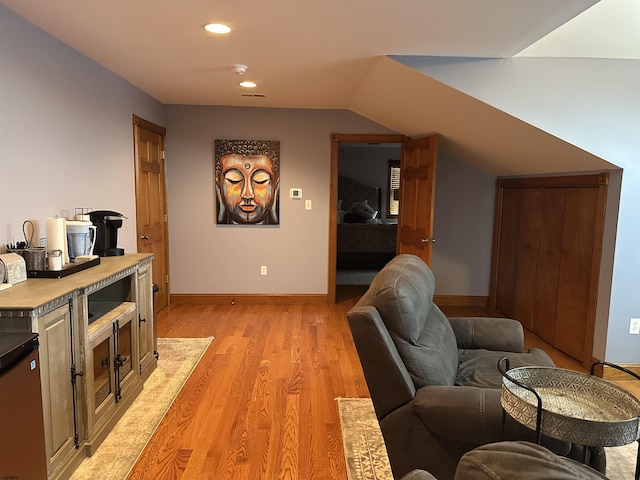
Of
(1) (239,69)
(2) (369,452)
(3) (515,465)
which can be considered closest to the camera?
(3) (515,465)

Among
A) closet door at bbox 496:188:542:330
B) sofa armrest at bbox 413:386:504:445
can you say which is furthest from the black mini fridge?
closet door at bbox 496:188:542:330

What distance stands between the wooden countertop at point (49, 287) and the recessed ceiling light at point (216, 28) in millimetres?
1472

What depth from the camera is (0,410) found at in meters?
1.50

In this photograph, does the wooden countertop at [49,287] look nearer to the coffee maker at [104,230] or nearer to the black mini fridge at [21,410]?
the black mini fridge at [21,410]

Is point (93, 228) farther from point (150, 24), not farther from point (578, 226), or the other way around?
point (578, 226)

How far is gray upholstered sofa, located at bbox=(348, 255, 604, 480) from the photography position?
64.8 inches

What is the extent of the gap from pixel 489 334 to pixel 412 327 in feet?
2.98

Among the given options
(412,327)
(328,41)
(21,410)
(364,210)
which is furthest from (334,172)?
(364,210)

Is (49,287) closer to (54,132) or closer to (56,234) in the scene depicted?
(56,234)

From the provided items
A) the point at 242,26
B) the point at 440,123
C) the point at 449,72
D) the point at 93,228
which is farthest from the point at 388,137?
the point at 93,228

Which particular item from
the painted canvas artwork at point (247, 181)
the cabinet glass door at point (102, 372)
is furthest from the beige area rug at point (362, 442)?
the painted canvas artwork at point (247, 181)

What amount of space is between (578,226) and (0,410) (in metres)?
3.79

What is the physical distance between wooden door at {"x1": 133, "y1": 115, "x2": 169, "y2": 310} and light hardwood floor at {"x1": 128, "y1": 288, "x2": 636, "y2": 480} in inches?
23.9

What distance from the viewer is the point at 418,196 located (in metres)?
4.37
